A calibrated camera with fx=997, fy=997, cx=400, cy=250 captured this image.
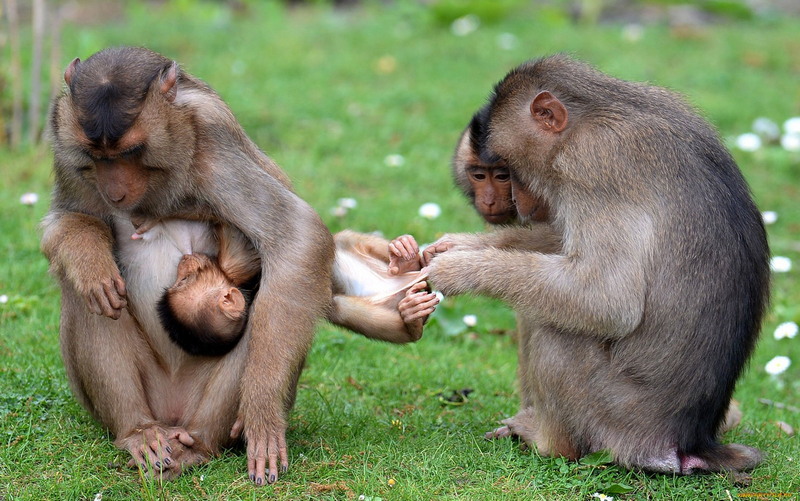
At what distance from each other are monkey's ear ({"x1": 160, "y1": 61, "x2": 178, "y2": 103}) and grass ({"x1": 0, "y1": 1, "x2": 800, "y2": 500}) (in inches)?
69.7

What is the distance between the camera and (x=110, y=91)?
4480 mm

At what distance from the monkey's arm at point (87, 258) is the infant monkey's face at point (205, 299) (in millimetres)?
271

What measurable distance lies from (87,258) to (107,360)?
1.65 ft

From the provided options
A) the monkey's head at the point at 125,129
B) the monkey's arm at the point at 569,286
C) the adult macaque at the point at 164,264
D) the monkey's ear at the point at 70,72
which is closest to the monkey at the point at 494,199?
the monkey's arm at the point at 569,286

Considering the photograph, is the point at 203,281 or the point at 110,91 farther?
the point at 203,281

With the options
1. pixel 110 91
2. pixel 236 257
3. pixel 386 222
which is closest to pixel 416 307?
pixel 236 257

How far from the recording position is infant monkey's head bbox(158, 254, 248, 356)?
4.79 metres

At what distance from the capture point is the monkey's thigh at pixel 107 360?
15.8 ft

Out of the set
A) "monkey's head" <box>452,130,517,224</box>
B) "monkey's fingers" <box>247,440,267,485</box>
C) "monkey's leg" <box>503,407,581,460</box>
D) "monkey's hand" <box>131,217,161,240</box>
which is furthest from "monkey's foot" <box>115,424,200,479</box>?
"monkey's head" <box>452,130,517,224</box>

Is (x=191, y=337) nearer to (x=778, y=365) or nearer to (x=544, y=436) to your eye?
(x=544, y=436)

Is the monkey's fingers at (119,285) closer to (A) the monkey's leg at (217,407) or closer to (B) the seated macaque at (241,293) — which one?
(B) the seated macaque at (241,293)

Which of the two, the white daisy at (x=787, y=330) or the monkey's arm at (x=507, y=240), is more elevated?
the monkey's arm at (x=507, y=240)

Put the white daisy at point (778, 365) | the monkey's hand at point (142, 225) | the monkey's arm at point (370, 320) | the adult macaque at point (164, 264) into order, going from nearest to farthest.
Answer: the adult macaque at point (164, 264), the monkey's hand at point (142, 225), the monkey's arm at point (370, 320), the white daisy at point (778, 365)

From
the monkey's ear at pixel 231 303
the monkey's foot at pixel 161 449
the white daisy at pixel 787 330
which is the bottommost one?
the monkey's foot at pixel 161 449
